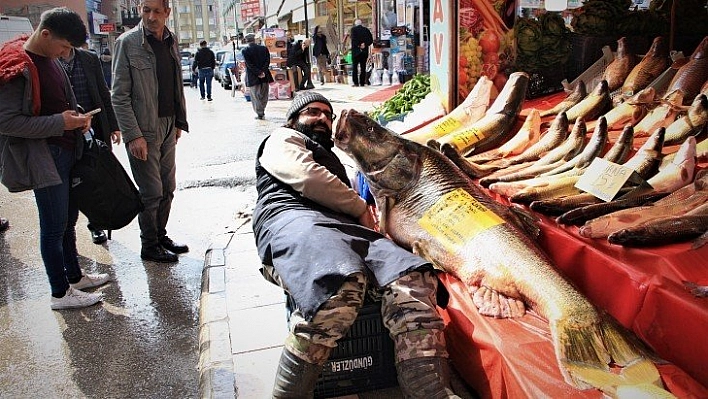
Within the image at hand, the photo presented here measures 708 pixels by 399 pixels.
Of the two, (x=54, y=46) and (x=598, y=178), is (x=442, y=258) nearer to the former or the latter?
(x=598, y=178)

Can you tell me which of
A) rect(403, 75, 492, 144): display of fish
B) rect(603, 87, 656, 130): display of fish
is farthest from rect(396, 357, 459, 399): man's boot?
rect(403, 75, 492, 144): display of fish

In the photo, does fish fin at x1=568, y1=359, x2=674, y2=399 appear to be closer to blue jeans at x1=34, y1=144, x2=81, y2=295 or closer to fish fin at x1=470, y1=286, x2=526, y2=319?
fish fin at x1=470, y1=286, x2=526, y2=319

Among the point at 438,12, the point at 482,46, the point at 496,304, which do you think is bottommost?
the point at 496,304

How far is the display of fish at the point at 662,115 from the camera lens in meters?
3.43

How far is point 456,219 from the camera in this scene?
3.01 meters

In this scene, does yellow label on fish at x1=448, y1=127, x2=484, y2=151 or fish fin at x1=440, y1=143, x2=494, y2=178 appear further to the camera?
yellow label on fish at x1=448, y1=127, x2=484, y2=151

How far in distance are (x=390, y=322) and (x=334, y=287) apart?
334mm

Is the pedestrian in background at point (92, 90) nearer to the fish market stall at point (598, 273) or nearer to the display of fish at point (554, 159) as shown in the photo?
the fish market stall at point (598, 273)

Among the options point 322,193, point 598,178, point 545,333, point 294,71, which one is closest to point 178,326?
point 322,193

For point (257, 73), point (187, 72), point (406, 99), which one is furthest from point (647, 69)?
point (187, 72)

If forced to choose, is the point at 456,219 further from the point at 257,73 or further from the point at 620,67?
the point at 257,73

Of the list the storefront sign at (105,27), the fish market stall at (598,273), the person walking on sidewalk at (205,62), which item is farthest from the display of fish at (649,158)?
the storefront sign at (105,27)

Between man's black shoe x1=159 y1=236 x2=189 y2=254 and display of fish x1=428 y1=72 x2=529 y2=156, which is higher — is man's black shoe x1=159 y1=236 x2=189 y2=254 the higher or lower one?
the lower one

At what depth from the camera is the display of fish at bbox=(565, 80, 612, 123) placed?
399 centimetres
